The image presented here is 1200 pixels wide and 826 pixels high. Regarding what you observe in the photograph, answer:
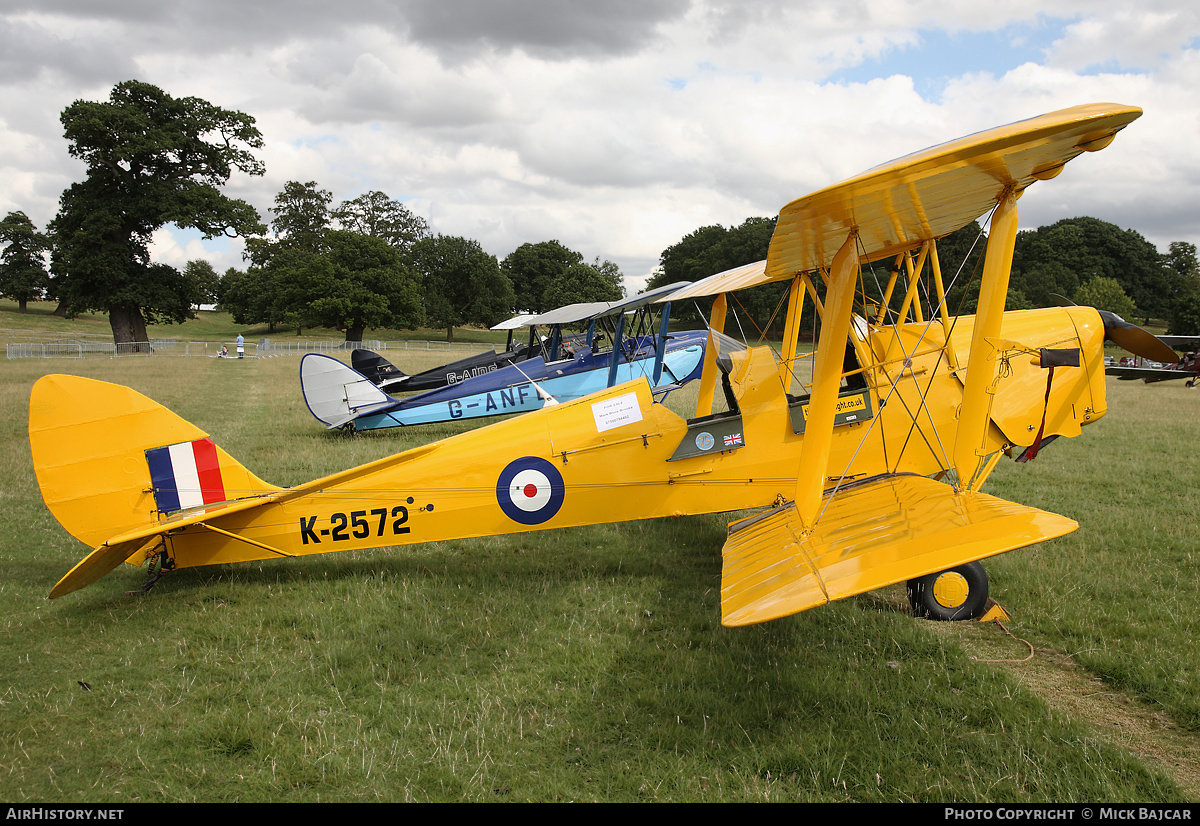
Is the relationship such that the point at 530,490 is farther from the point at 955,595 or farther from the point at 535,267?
the point at 535,267

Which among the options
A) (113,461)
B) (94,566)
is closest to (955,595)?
(94,566)

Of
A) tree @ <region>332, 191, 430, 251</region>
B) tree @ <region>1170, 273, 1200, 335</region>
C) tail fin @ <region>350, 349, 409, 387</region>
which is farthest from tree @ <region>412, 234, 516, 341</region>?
tree @ <region>1170, 273, 1200, 335</region>

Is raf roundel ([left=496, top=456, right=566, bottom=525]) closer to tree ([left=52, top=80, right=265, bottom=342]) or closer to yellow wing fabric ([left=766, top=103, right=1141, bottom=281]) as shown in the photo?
yellow wing fabric ([left=766, top=103, right=1141, bottom=281])

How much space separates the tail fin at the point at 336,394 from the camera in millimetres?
11914

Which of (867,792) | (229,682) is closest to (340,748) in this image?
(229,682)

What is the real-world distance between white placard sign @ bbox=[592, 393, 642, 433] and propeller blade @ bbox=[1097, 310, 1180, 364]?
3.96 m

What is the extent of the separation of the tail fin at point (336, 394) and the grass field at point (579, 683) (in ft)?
19.0

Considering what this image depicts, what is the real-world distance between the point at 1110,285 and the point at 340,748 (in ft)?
201

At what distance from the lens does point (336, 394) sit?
12.0 meters

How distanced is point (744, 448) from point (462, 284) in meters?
71.7

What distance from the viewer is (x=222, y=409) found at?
1519 centimetres

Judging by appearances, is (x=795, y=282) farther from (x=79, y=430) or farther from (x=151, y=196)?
(x=151, y=196)

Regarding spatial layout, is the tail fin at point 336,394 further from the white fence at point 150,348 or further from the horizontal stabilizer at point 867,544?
the white fence at point 150,348

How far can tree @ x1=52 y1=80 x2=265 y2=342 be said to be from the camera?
3647 cm
